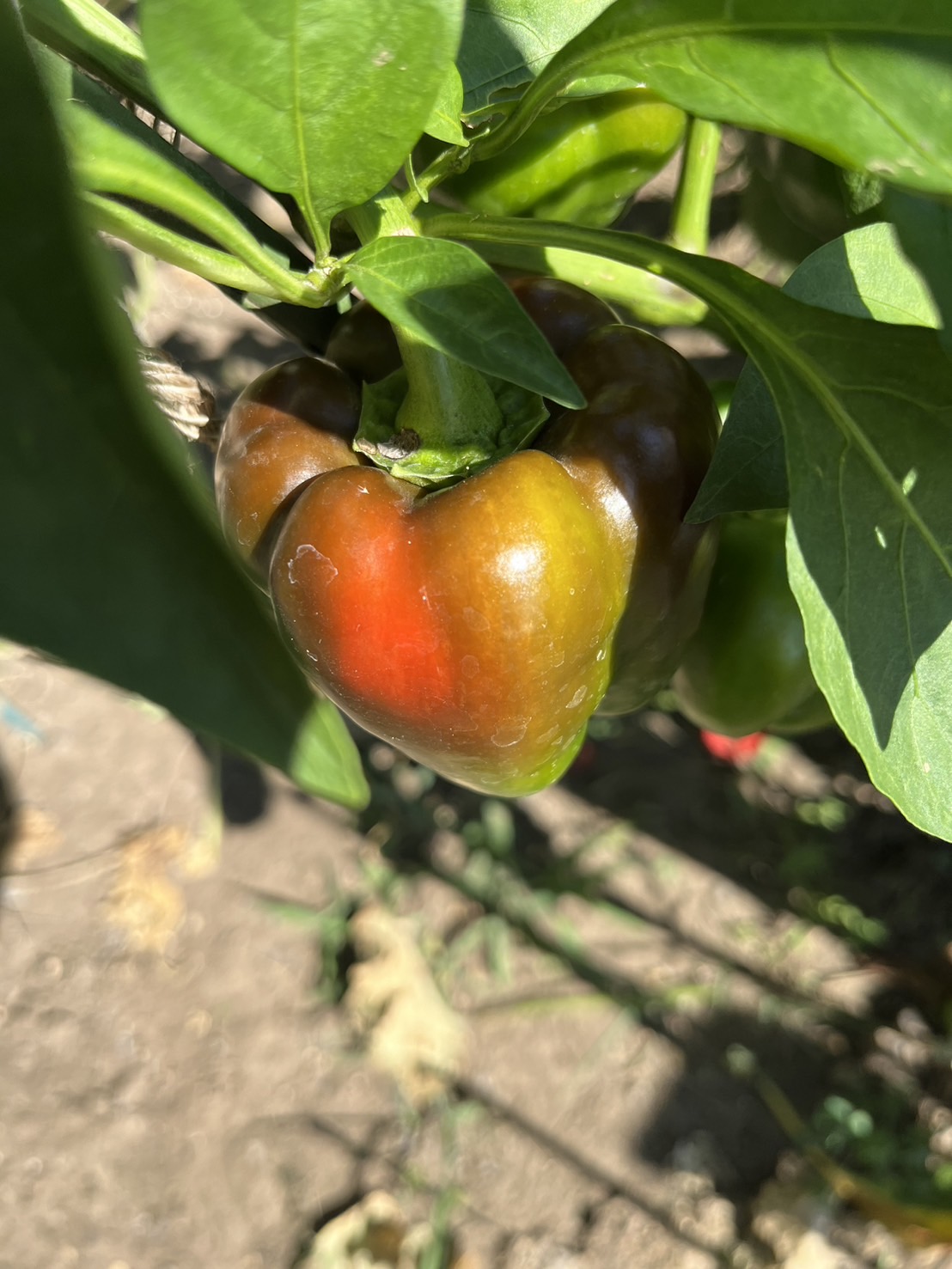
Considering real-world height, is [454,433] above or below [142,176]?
below

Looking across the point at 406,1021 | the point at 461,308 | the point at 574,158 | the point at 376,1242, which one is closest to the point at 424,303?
the point at 461,308

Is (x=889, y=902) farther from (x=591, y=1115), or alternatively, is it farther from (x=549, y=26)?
(x=549, y=26)

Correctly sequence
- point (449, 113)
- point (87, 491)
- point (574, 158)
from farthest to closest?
point (574, 158)
point (449, 113)
point (87, 491)

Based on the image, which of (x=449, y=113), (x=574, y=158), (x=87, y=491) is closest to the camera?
(x=87, y=491)

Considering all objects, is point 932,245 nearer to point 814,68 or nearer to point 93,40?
point 814,68

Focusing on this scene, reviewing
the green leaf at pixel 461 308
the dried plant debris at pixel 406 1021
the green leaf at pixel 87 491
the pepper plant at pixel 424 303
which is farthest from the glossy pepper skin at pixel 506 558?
the dried plant debris at pixel 406 1021

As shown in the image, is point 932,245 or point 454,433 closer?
point 932,245

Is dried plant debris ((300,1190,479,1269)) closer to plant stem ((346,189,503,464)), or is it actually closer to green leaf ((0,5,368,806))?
plant stem ((346,189,503,464))
